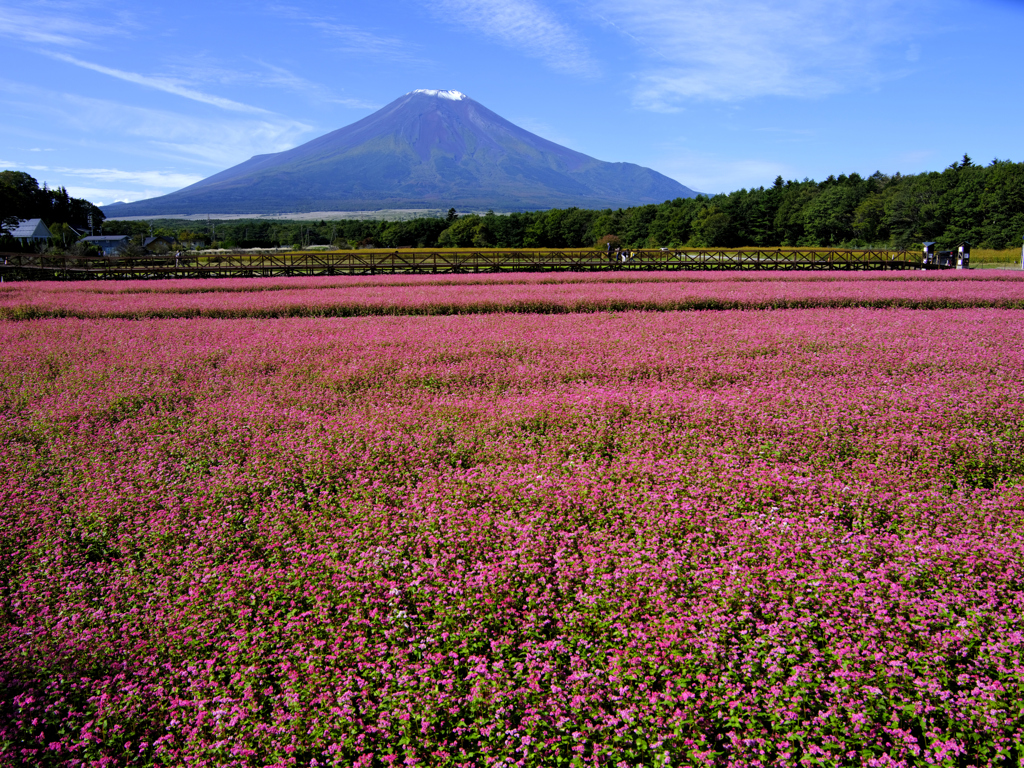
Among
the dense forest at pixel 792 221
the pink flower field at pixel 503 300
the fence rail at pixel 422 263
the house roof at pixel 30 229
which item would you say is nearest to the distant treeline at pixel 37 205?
the house roof at pixel 30 229

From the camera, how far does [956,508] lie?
4254mm

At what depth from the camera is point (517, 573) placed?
3584mm

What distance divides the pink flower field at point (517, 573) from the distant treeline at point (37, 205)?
370 feet

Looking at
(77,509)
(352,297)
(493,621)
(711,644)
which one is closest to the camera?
(711,644)

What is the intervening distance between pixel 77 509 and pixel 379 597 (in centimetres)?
296

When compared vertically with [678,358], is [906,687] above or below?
below

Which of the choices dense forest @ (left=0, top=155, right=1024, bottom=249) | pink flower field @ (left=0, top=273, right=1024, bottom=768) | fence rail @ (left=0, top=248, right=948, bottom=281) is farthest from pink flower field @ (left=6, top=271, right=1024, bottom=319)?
dense forest @ (left=0, top=155, right=1024, bottom=249)

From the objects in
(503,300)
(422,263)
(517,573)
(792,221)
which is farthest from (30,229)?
(517,573)

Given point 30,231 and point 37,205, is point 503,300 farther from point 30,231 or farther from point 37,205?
point 37,205

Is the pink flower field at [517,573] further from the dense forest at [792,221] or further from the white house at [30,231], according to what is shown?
the white house at [30,231]

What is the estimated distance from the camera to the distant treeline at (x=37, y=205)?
9650cm

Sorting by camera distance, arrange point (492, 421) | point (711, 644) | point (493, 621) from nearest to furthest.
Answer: point (711, 644)
point (493, 621)
point (492, 421)

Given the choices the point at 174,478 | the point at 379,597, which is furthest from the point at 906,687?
the point at 174,478

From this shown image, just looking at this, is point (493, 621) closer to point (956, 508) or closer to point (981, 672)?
point (981, 672)
